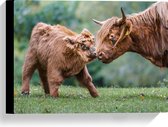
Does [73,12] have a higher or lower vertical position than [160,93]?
higher

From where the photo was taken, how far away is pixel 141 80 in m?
3.12

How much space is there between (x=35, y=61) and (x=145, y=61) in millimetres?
767

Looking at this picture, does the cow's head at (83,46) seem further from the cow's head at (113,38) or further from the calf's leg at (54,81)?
the calf's leg at (54,81)

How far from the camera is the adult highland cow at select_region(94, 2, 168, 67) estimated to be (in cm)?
309

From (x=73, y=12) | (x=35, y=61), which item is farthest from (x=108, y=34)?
(x=35, y=61)

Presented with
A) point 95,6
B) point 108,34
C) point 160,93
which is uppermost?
point 95,6

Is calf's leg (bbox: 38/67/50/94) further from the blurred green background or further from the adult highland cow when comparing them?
the adult highland cow

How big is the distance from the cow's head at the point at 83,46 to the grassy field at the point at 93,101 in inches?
9.2

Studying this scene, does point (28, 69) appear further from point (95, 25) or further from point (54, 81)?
point (95, 25)

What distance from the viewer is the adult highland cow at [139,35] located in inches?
122

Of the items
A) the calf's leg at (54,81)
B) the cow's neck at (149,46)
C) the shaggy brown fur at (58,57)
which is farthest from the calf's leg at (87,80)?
Result: the cow's neck at (149,46)

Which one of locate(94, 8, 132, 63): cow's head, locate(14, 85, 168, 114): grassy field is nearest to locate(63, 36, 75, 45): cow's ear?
locate(94, 8, 132, 63): cow's head

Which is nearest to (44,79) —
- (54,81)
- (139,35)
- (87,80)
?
(54,81)

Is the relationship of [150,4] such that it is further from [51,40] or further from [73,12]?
[51,40]
